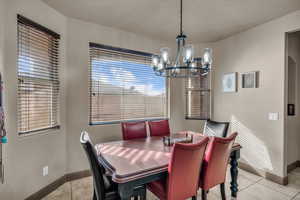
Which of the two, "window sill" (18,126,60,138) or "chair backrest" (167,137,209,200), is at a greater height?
"window sill" (18,126,60,138)

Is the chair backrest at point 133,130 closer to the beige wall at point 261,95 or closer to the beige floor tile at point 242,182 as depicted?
the beige floor tile at point 242,182

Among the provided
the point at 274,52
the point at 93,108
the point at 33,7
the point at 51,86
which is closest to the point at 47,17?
the point at 33,7

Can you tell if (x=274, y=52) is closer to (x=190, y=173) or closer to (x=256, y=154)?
(x=256, y=154)

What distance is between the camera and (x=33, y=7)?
204 cm

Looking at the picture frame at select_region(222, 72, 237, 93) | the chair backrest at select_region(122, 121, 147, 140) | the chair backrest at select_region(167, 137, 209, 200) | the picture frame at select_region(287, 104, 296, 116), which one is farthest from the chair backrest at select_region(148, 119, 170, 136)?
the picture frame at select_region(287, 104, 296, 116)

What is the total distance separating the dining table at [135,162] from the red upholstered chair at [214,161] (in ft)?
1.28

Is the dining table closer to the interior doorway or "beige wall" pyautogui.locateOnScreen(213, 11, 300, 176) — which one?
"beige wall" pyautogui.locateOnScreen(213, 11, 300, 176)

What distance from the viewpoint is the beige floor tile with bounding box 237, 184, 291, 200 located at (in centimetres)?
217

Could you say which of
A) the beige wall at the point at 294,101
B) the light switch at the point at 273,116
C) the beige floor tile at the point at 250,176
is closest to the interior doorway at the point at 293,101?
the beige wall at the point at 294,101

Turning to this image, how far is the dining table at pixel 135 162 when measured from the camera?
1.29m

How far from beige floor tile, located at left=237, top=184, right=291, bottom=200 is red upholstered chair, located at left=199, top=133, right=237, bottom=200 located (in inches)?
32.2

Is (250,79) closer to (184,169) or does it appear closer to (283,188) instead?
(283,188)

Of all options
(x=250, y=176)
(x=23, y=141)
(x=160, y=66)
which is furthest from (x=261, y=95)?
(x=23, y=141)

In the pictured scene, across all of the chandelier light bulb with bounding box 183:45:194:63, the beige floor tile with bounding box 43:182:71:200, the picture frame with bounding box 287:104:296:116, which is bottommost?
the beige floor tile with bounding box 43:182:71:200
